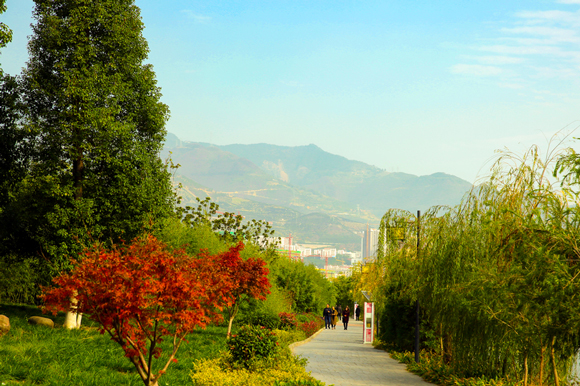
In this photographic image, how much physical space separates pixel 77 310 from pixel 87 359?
409 centimetres

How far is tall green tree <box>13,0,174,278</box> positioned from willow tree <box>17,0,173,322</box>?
0.03 metres

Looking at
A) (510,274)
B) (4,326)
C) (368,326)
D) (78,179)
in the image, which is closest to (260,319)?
(368,326)

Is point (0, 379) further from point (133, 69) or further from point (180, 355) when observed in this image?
point (133, 69)

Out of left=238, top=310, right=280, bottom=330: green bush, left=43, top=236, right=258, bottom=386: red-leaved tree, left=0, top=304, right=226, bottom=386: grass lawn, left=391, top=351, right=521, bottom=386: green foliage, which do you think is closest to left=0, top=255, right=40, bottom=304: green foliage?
left=238, top=310, right=280, bottom=330: green bush

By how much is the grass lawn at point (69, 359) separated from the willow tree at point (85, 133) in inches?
115

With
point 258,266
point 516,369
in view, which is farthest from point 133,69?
point 516,369

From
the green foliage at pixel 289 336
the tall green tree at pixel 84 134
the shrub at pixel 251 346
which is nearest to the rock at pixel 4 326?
the tall green tree at pixel 84 134

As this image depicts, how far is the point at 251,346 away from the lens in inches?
479

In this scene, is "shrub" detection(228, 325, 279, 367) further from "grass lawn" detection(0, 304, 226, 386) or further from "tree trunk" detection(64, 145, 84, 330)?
"tree trunk" detection(64, 145, 84, 330)

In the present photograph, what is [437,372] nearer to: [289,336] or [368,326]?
[289,336]

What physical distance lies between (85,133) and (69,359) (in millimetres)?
7990

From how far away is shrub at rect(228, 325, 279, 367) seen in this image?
12070 mm

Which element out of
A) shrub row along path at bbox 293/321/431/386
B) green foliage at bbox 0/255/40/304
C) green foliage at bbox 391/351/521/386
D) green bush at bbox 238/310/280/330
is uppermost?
green foliage at bbox 0/255/40/304

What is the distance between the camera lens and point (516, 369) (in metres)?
11.6
